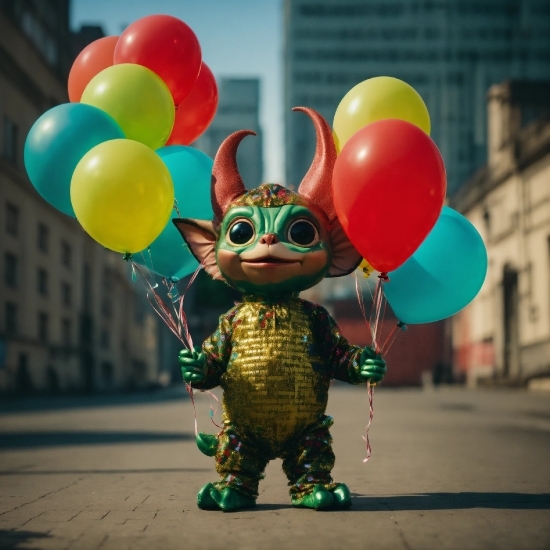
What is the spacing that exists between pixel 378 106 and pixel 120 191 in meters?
1.82

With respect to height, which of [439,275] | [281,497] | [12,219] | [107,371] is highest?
[12,219]

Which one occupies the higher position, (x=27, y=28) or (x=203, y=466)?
(x=27, y=28)

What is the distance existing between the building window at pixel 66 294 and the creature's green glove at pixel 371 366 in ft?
122

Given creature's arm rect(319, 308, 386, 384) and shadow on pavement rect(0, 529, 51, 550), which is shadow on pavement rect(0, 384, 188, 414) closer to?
creature's arm rect(319, 308, 386, 384)

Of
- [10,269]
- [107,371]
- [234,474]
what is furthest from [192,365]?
[107,371]

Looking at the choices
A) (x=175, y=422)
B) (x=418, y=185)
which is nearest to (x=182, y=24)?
(x=418, y=185)

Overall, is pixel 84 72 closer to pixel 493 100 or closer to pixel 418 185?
pixel 418 185

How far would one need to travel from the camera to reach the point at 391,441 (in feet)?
35.2

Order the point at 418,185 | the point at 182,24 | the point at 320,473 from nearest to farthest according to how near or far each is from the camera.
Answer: the point at 418,185
the point at 320,473
the point at 182,24

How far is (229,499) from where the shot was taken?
5.08m

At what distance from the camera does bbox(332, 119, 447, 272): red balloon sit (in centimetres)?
484

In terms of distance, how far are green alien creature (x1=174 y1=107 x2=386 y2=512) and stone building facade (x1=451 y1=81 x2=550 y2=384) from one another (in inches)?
1040

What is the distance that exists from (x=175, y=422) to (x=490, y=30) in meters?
84.5

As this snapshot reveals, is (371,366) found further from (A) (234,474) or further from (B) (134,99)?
(B) (134,99)
